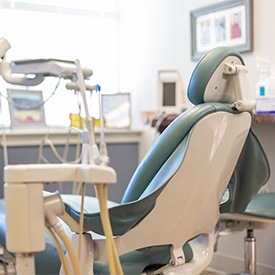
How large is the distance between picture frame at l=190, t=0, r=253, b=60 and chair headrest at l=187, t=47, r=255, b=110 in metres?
1.31

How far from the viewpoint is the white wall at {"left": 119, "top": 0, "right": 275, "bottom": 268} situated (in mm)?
2801

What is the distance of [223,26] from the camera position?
3.05 meters

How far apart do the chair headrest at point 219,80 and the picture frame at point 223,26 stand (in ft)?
4.31

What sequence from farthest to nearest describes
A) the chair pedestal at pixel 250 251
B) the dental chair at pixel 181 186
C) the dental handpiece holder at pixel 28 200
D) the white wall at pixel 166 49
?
the white wall at pixel 166 49 → the chair pedestal at pixel 250 251 → the dental chair at pixel 181 186 → the dental handpiece holder at pixel 28 200

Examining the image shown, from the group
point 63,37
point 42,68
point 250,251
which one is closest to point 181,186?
point 42,68

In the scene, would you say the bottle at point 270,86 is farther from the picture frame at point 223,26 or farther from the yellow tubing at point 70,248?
the yellow tubing at point 70,248

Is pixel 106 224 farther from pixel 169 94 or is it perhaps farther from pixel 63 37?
pixel 63 37

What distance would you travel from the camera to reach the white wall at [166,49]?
2.80m

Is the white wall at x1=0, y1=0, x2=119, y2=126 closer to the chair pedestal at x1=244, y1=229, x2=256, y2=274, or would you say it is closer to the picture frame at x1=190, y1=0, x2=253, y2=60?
the picture frame at x1=190, y1=0, x2=253, y2=60

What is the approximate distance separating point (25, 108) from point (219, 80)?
2.07 metres

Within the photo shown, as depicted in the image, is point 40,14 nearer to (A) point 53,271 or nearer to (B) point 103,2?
(B) point 103,2

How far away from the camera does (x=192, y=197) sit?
1524mm

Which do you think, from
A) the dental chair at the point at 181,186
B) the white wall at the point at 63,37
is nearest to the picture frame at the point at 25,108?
the white wall at the point at 63,37

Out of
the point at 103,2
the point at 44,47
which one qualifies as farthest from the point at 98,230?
the point at 103,2
